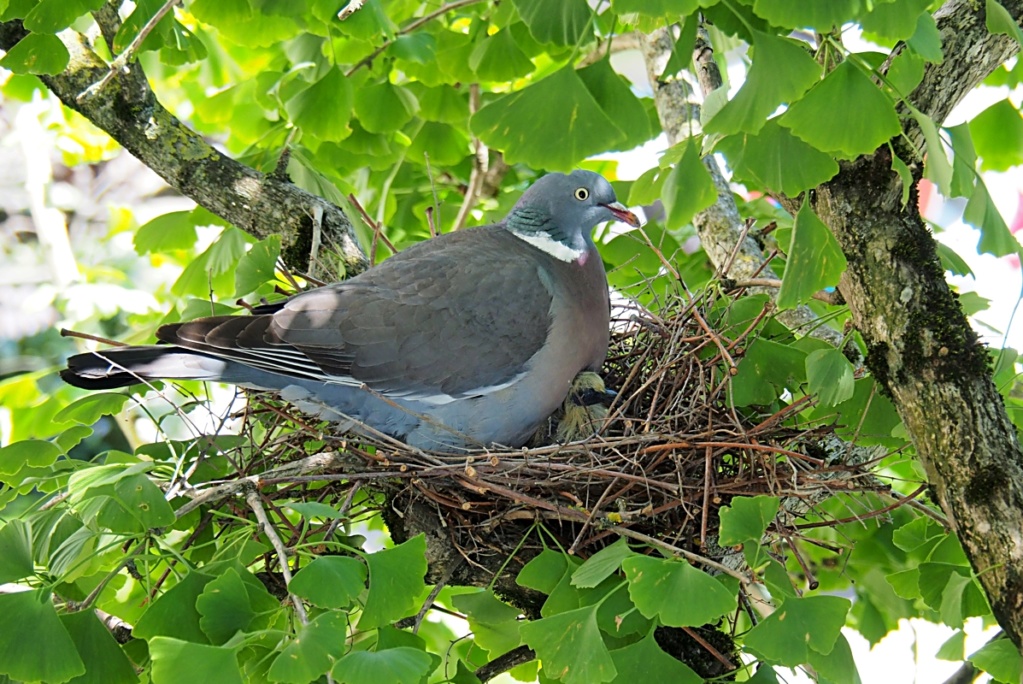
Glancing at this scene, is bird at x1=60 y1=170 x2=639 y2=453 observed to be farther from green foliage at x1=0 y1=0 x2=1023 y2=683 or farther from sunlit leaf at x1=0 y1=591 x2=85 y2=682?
sunlit leaf at x1=0 y1=591 x2=85 y2=682

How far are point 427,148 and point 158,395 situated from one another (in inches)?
61.4

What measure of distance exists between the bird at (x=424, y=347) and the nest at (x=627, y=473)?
0.40ft

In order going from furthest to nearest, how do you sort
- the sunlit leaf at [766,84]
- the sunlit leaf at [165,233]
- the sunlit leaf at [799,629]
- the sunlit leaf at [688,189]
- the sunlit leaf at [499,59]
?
the sunlit leaf at [165,233] → the sunlit leaf at [499,59] → the sunlit leaf at [688,189] → the sunlit leaf at [799,629] → the sunlit leaf at [766,84]

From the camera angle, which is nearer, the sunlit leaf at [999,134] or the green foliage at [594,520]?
the green foliage at [594,520]

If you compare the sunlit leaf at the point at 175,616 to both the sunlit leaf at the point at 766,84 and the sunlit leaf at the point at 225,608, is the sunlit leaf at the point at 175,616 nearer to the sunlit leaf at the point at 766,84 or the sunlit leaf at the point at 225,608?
the sunlit leaf at the point at 225,608

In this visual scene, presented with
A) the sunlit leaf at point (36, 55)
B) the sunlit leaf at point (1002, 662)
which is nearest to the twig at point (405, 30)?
the sunlit leaf at point (36, 55)

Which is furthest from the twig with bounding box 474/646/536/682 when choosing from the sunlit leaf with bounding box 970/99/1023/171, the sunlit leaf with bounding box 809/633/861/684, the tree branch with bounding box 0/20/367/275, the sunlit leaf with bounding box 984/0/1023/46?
the sunlit leaf with bounding box 970/99/1023/171

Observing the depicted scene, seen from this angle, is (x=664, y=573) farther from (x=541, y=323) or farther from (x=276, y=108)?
Answer: (x=276, y=108)

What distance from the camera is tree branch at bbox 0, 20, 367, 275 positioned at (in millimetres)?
2574

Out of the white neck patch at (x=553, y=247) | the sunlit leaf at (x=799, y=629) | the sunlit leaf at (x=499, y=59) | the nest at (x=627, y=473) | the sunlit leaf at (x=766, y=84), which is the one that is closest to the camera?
the sunlit leaf at (x=766, y=84)

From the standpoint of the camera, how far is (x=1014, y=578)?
5.38ft

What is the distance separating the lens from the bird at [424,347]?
Answer: 6.81 feet

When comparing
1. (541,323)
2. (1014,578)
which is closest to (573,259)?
(541,323)

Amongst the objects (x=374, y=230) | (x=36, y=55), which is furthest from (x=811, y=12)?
(x=374, y=230)
